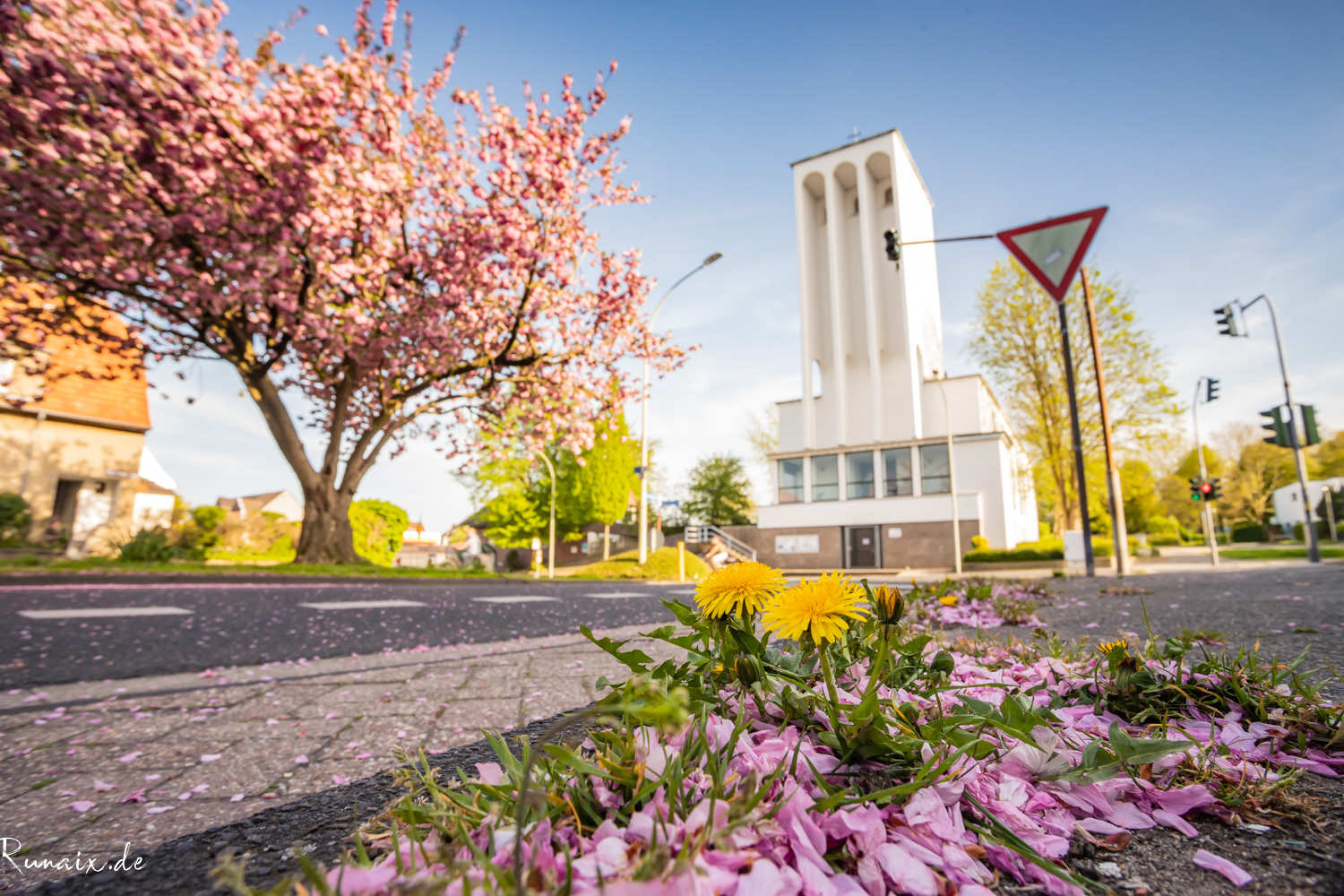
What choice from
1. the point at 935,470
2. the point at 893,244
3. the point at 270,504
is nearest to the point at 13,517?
the point at 893,244

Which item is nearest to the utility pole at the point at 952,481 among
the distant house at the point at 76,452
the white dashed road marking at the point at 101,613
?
the white dashed road marking at the point at 101,613

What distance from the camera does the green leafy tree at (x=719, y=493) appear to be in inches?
1588

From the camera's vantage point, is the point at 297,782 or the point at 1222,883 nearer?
the point at 1222,883

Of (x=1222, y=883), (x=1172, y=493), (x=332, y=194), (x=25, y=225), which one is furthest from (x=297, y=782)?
(x=1172, y=493)

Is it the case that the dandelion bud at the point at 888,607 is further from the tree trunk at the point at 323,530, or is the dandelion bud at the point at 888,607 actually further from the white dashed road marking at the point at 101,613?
the tree trunk at the point at 323,530

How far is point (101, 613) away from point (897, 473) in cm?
2634

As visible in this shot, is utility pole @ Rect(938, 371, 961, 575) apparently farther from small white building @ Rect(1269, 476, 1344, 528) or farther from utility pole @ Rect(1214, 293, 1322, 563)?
small white building @ Rect(1269, 476, 1344, 528)

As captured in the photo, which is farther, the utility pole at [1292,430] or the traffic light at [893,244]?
the utility pole at [1292,430]

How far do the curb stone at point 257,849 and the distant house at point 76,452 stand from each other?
2139 centimetres

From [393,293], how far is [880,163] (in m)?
24.9

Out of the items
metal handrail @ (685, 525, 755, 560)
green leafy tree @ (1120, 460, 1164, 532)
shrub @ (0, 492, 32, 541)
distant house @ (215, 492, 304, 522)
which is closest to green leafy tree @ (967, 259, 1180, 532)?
green leafy tree @ (1120, 460, 1164, 532)

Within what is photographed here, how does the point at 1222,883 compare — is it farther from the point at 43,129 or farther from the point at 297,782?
the point at 43,129

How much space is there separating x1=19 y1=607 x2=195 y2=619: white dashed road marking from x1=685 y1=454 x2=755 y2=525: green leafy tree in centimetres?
3625

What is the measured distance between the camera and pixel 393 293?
10.9 metres
